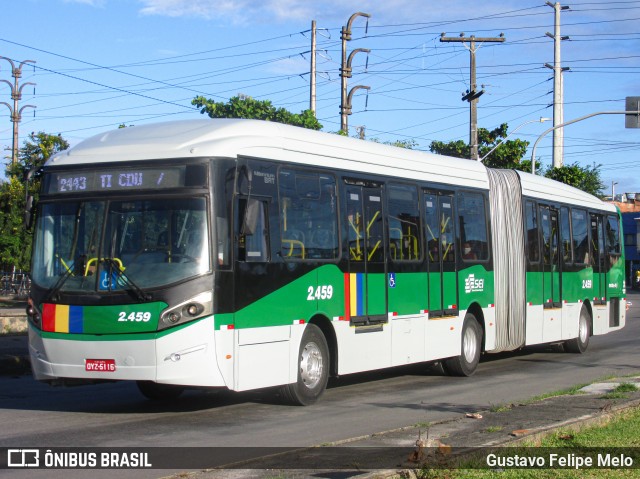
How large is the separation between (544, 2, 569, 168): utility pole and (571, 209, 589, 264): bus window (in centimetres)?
3662

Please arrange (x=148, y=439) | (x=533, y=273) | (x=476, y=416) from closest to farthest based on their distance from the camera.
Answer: (x=148, y=439) < (x=476, y=416) < (x=533, y=273)

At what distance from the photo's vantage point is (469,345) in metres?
18.4

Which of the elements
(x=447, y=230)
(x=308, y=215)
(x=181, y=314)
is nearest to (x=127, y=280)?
(x=181, y=314)

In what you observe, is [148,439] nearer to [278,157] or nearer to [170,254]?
[170,254]

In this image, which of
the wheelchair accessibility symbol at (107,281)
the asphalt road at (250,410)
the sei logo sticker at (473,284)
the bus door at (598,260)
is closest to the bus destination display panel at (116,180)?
the wheelchair accessibility symbol at (107,281)

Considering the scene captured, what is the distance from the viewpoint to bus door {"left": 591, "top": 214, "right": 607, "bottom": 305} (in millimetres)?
24781

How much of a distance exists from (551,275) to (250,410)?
10.8 m

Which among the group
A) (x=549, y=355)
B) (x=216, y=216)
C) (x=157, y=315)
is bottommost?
(x=549, y=355)

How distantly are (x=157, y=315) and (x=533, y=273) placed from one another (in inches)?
447

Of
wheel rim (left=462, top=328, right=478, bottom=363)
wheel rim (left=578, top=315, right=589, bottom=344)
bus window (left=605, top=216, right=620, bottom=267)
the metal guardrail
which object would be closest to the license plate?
wheel rim (left=462, top=328, right=478, bottom=363)

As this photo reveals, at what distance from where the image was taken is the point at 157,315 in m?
11.5

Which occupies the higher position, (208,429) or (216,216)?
(216,216)

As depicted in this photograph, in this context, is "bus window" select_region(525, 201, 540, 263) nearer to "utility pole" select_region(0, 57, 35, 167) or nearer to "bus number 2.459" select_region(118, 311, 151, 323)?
"bus number 2.459" select_region(118, 311, 151, 323)

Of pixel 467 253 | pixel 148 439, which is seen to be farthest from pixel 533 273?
pixel 148 439
